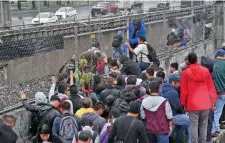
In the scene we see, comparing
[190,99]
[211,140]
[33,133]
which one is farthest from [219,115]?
[33,133]

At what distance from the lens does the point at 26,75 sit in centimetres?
1081

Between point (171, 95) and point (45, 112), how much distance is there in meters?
2.10

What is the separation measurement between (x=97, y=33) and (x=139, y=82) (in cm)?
349

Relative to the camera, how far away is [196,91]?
8961 millimetres

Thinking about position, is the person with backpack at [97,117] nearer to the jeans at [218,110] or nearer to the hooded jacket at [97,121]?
the hooded jacket at [97,121]

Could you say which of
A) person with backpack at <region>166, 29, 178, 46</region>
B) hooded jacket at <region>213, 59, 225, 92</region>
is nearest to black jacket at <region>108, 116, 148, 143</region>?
hooded jacket at <region>213, 59, 225, 92</region>

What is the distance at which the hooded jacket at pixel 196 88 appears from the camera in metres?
8.87

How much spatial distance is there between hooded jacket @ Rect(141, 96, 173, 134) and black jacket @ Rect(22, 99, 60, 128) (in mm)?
1397

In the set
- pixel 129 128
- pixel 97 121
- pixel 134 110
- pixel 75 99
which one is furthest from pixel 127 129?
pixel 75 99

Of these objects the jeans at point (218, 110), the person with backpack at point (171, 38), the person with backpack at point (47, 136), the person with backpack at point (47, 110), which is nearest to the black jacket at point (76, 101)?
the person with backpack at point (47, 110)

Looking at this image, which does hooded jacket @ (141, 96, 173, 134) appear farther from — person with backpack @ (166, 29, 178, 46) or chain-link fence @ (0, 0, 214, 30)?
chain-link fence @ (0, 0, 214, 30)

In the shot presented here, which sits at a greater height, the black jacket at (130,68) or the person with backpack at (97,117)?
the black jacket at (130,68)

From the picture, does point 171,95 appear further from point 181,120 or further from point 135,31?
point 135,31

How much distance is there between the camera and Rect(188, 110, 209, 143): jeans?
30.1 feet
